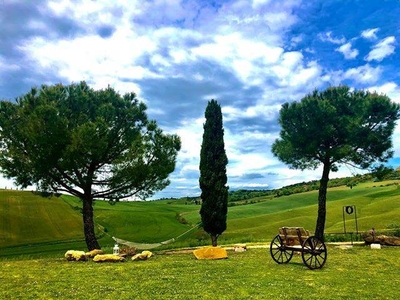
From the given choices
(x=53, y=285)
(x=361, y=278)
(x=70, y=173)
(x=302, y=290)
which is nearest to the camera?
(x=302, y=290)

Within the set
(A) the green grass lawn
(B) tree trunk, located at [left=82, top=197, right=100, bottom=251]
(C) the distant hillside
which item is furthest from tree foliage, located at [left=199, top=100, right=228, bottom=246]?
(C) the distant hillside

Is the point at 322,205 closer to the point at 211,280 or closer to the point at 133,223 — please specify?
the point at 211,280

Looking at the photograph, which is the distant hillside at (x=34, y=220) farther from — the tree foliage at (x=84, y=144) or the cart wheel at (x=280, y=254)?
the cart wheel at (x=280, y=254)

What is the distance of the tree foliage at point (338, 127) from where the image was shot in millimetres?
26797

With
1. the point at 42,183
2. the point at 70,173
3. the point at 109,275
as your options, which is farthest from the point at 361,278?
the point at 42,183

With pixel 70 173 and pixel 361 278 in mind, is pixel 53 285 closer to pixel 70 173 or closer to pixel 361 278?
pixel 361 278

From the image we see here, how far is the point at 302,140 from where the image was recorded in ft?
91.2

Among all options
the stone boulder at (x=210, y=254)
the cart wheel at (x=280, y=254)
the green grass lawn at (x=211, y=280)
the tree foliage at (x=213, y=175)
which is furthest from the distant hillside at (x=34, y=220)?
the cart wheel at (x=280, y=254)

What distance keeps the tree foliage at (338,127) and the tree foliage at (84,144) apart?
972 centimetres

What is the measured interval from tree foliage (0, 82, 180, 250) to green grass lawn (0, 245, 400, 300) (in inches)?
398

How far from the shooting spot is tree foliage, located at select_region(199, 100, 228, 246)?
25281 millimetres

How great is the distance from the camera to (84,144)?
23188 mm

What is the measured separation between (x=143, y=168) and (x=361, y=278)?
17.5 metres

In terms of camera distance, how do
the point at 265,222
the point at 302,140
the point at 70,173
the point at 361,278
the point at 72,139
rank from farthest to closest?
the point at 265,222 → the point at 302,140 → the point at 70,173 → the point at 72,139 → the point at 361,278
